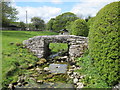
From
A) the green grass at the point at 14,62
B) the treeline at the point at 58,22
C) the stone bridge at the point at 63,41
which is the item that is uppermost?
the treeline at the point at 58,22

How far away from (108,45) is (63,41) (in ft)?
21.7

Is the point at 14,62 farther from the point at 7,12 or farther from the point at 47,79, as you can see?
the point at 7,12

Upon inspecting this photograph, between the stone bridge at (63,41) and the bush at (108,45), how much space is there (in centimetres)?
522

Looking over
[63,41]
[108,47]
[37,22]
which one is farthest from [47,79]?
[37,22]

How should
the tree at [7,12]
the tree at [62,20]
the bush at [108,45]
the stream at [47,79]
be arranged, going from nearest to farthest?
the bush at [108,45] → the stream at [47,79] → the tree at [7,12] → the tree at [62,20]

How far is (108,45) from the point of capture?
16.0 feet

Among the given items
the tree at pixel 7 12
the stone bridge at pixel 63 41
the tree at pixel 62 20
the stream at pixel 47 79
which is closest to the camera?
the stream at pixel 47 79

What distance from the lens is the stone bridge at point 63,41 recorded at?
1091 cm

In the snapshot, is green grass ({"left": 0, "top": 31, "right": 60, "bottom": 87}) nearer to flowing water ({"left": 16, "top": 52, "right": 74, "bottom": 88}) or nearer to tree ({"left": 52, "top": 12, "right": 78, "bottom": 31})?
flowing water ({"left": 16, "top": 52, "right": 74, "bottom": 88})

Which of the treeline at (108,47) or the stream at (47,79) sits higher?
the treeline at (108,47)

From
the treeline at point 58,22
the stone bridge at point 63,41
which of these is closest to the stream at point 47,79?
the stone bridge at point 63,41

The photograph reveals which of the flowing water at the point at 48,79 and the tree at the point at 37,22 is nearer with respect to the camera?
the flowing water at the point at 48,79

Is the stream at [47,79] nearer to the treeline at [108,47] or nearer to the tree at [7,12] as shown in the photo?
the treeline at [108,47]

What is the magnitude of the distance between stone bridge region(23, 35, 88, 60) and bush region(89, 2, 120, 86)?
5.22 meters
